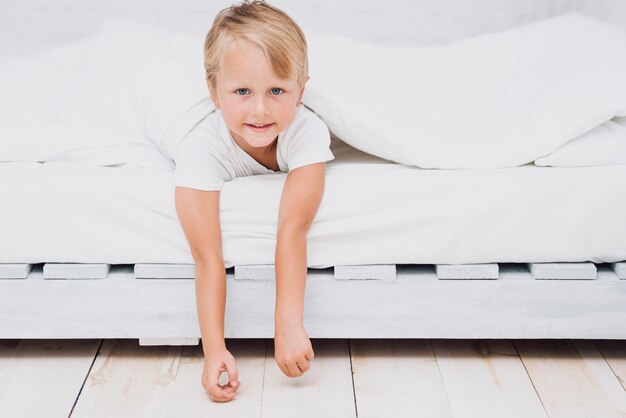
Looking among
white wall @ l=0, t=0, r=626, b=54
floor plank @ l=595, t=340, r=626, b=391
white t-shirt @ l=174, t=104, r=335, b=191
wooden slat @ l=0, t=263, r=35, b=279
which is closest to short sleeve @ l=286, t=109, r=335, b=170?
white t-shirt @ l=174, t=104, r=335, b=191

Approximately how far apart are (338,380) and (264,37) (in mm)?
579

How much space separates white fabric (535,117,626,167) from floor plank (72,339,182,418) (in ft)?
2.46

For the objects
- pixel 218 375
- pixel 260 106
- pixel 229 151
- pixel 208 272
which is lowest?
pixel 218 375

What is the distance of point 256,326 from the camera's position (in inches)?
54.1

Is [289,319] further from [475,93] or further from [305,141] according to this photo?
[475,93]

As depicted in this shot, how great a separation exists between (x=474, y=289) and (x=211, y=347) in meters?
0.45

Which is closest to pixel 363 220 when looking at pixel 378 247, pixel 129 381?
pixel 378 247

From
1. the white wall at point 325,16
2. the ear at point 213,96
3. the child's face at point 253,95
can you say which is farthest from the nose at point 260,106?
the white wall at point 325,16

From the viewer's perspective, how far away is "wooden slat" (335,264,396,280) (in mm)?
1349

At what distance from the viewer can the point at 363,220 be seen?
4.37 ft

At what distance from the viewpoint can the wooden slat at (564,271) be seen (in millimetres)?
1341

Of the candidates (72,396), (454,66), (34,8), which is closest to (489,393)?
(72,396)

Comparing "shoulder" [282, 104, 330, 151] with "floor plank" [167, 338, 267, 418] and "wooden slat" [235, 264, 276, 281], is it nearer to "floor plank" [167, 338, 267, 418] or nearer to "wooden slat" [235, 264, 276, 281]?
"wooden slat" [235, 264, 276, 281]

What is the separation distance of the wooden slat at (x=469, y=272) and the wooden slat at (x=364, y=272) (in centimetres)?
8
